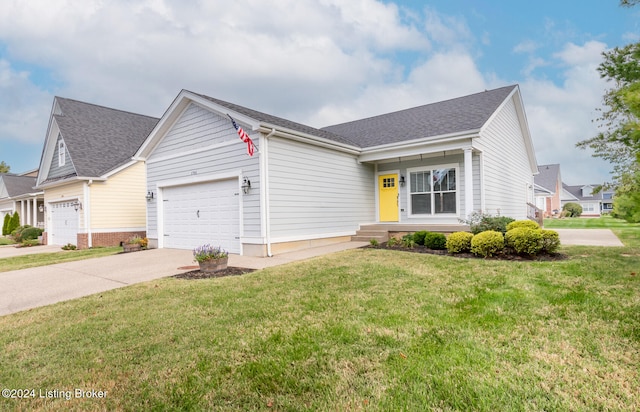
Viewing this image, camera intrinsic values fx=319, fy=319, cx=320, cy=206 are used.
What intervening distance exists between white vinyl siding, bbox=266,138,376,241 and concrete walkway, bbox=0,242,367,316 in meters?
0.91

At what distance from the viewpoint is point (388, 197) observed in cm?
1241

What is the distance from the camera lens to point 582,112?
17109 millimetres

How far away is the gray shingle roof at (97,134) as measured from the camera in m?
14.7

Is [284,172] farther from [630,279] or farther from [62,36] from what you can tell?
[62,36]

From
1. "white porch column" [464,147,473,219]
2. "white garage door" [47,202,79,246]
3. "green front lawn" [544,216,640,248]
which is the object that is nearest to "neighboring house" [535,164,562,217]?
"green front lawn" [544,216,640,248]

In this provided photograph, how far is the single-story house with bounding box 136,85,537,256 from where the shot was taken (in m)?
9.08

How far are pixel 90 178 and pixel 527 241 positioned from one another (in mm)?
16123

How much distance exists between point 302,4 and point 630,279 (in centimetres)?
1309

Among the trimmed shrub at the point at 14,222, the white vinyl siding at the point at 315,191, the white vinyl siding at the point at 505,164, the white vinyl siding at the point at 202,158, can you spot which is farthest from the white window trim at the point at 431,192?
the trimmed shrub at the point at 14,222

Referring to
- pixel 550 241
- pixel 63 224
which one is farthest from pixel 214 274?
pixel 63 224

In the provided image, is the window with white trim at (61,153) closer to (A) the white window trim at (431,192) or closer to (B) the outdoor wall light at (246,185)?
(B) the outdoor wall light at (246,185)

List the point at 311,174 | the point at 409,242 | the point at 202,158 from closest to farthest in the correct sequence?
the point at 409,242
the point at 311,174
the point at 202,158

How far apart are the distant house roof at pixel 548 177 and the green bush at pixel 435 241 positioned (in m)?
33.6

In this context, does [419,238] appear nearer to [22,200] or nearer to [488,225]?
[488,225]
